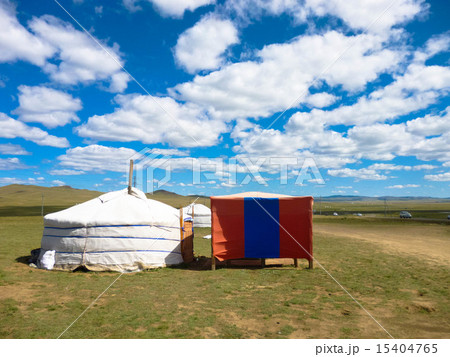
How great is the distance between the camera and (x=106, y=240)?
9453 mm

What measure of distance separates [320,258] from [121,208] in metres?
8.05

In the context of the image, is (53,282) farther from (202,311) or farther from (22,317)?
(202,311)

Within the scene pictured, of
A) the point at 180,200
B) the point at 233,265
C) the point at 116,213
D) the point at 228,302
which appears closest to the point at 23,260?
the point at 116,213

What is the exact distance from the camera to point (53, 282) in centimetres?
798

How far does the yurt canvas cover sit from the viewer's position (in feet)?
32.2

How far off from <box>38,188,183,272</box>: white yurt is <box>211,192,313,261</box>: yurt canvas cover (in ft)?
6.77

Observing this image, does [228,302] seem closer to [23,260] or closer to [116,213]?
[116,213]

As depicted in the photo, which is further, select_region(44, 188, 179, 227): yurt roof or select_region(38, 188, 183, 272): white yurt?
select_region(44, 188, 179, 227): yurt roof

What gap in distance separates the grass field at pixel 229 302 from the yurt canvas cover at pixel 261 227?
27.4 inches

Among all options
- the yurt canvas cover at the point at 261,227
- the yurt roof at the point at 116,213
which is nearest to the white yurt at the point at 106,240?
the yurt roof at the point at 116,213

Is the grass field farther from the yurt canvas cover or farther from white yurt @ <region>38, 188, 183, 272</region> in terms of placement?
the yurt canvas cover

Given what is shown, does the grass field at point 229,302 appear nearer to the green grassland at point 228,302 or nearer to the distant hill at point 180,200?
the green grassland at point 228,302

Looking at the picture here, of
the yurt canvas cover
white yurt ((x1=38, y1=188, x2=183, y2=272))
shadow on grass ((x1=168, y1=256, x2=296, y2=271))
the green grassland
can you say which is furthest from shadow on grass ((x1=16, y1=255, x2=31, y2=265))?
the yurt canvas cover

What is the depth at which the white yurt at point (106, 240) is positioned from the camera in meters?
9.43
